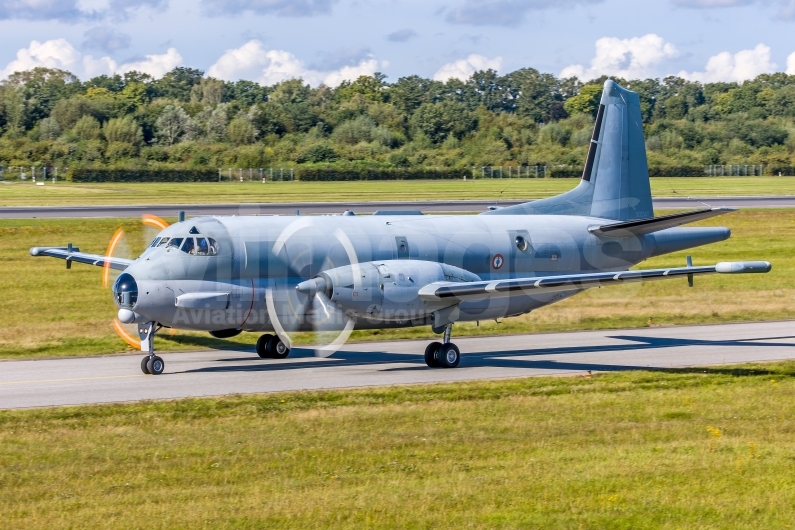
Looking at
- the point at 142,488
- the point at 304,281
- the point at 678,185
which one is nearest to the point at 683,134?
the point at 678,185

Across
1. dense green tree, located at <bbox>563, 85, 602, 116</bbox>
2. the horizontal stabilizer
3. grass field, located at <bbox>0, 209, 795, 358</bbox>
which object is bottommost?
grass field, located at <bbox>0, 209, 795, 358</bbox>

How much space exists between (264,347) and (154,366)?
3.29 m

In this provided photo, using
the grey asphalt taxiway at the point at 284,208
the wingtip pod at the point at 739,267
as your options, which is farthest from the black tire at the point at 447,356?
the grey asphalt taxiway at the point at 284,208

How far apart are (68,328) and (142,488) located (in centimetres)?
1749

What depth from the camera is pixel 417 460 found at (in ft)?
47.2

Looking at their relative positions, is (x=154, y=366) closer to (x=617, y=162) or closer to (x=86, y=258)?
(x=86, y=258)

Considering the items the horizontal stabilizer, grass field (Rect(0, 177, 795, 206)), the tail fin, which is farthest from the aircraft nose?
grass field (Rect(0, 177, 795, 206))

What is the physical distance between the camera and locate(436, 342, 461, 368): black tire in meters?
22.6

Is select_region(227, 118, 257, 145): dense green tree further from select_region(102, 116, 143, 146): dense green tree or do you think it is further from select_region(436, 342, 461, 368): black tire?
select_region(436, 342, 461, 368): black tire

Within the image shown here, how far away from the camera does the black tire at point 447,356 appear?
22609 mm

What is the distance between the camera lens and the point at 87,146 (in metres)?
102

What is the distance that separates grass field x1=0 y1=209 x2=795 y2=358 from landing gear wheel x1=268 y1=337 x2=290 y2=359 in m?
2.77

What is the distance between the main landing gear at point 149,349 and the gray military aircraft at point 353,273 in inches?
0.9

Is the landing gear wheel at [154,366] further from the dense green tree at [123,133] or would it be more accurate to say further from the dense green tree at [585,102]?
the dense green tree at [585,102]
